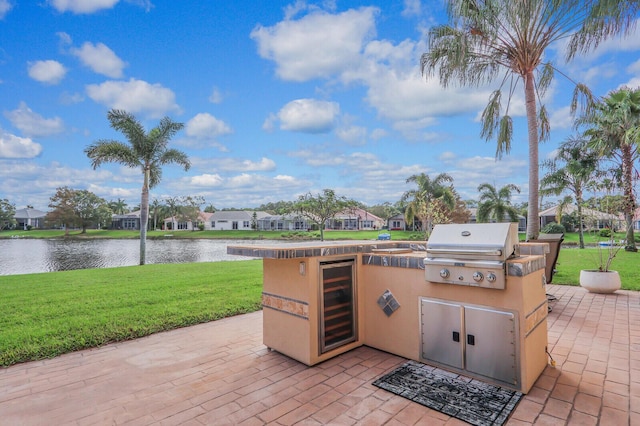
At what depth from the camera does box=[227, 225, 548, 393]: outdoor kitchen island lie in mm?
2566

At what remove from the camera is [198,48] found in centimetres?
A: 1380

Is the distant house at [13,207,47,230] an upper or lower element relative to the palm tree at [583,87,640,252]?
lower

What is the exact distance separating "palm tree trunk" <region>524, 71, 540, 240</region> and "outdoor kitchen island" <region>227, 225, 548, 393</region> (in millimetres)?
4758

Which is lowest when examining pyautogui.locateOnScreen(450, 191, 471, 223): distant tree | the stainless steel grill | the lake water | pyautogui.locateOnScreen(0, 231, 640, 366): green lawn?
the lake water

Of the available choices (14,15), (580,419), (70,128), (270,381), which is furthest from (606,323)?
(70,128)

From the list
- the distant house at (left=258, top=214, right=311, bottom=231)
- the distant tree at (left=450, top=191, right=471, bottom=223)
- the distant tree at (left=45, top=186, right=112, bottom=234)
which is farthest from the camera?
the distant house at (left=258, top=214, right=311, bottom=231)

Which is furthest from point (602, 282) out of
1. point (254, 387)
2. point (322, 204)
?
point (322, 204)

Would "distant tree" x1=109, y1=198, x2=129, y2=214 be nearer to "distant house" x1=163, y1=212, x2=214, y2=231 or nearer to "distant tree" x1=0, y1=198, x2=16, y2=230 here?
"distant tree" x1=0, y1=198, x2=16, y2=230

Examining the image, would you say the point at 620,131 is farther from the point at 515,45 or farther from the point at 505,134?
the point at 515,45

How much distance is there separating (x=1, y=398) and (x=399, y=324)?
3.43 metres

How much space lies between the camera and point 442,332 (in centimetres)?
292

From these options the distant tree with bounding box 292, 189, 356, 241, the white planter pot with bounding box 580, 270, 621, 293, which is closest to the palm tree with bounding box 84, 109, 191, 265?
the white planter pot with bounding box 580, 270, 621, 293

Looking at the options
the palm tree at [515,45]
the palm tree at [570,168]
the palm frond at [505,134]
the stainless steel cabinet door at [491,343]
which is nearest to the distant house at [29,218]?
the palm tree at [515,45]

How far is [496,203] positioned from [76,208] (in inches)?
2120
